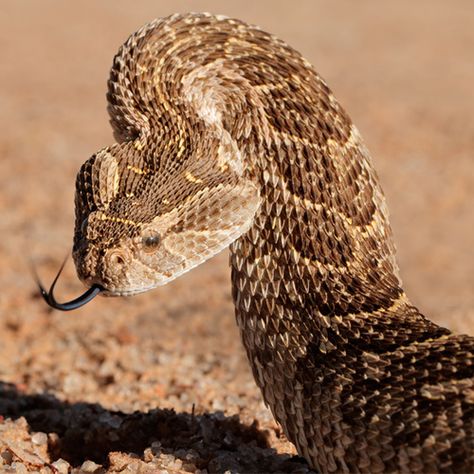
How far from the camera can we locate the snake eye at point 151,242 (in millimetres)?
4355

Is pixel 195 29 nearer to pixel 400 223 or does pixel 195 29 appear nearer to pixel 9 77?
pixel 400 223

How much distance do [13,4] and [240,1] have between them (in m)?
6.35

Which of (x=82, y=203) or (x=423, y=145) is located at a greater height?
(x=423, y=145)

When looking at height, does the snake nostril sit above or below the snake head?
below

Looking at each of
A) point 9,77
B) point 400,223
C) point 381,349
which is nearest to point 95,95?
point 9,77

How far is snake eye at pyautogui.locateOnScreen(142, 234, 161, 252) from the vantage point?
4.36 metres

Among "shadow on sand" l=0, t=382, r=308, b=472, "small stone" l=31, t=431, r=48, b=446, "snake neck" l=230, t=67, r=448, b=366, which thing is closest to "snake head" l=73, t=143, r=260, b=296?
"snake neck" l=230, t=67, r=448, b=366

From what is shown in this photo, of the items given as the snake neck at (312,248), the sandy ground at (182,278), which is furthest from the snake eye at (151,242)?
the sandy ground at (182,278)

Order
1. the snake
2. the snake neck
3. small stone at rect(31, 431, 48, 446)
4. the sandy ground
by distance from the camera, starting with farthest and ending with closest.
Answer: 1. the sandy ground
2. small stone at rect(31, 431, 48, 446)
3. the snake neck
4. the snake

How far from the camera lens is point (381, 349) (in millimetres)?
4195

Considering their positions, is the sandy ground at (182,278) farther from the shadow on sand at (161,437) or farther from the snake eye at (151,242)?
the snake eye at (151,242)

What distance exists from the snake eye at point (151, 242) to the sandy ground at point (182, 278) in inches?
40.6

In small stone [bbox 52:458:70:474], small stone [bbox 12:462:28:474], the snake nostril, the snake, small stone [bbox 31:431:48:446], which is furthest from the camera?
small stone [bbox 31:431:48:446]

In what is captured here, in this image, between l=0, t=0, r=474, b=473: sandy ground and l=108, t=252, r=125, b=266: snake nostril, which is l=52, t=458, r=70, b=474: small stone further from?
l=108, t=252, r=125, b=266: snake nostril
